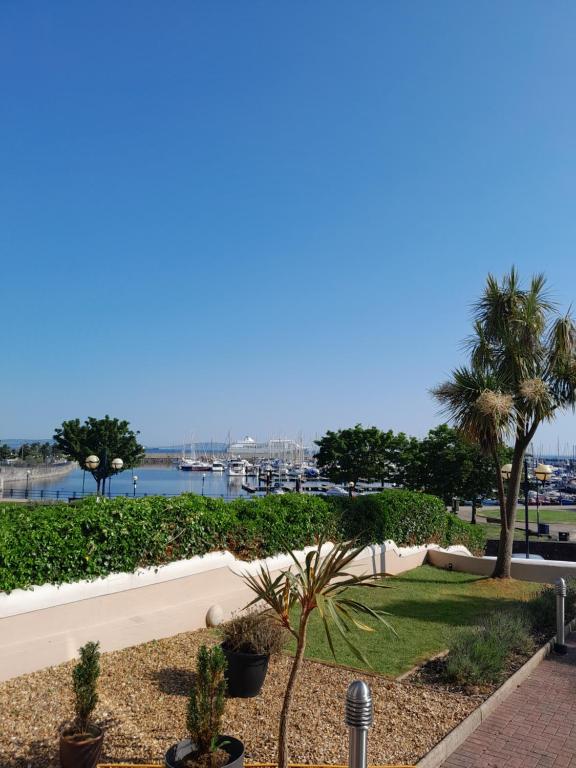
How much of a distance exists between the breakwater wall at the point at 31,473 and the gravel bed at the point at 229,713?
55.0 metres

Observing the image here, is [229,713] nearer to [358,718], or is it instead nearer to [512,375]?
[358,718]

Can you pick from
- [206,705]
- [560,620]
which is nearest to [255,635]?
[206,705]

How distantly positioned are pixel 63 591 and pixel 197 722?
392cm

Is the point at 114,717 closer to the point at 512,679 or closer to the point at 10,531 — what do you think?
the point at 10,531

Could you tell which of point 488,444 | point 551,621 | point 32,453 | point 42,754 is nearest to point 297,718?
point 42,754

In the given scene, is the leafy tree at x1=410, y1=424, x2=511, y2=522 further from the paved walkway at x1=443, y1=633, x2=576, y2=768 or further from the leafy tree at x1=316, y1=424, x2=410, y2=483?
the paved walkway at x1=443, y1=633, x2=576, y2=768

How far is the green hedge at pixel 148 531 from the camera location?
7.05 metres

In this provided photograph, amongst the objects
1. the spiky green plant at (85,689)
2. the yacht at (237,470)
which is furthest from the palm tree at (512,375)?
the yacht at (237,470)

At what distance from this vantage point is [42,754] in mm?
4766

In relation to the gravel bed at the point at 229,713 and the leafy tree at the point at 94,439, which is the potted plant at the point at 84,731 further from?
the leafy tree at the point at 94,439

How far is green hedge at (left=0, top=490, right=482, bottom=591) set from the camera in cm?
705

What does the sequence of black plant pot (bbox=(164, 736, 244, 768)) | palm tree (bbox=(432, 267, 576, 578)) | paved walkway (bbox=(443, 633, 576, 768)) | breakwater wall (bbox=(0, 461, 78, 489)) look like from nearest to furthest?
black plant pot (bbox=(164, 736, 244, 768)) < paved walkway (bbox=(443, 633, 576, 768)) < palm tree (bbox=(432, 267, 576, 578)) < breakwater wall (bbox=(0, 461, 78, 489))

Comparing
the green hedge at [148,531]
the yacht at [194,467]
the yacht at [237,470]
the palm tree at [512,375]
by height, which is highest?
the palm tree at [512,375]

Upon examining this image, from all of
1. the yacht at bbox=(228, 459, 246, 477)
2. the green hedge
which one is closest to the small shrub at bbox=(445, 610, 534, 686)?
the green hedge
